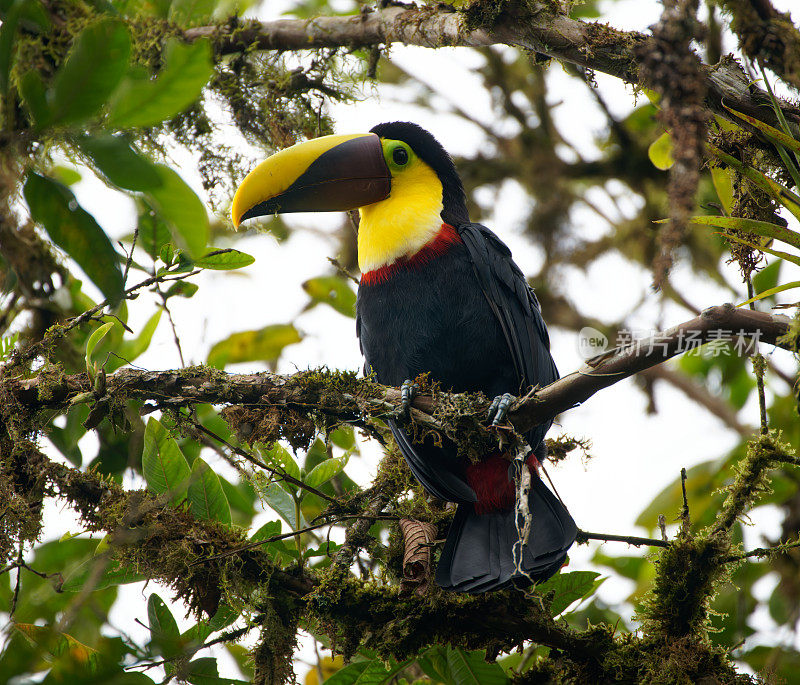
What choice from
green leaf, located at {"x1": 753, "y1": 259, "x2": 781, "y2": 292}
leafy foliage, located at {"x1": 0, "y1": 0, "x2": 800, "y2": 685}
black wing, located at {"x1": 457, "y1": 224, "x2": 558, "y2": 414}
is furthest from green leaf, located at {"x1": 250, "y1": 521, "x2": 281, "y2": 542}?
green leaf, located at {"x1": 753, "y1": 259, "x2": 781, "y2": 292}

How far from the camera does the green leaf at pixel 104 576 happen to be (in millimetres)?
2221

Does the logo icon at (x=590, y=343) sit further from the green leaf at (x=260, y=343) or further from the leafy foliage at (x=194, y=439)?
the green leaf at (x=260, y=343)

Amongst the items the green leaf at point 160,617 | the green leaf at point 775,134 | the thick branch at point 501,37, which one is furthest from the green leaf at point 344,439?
the green leaf at point 775,134

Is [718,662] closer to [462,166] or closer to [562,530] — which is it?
[562,530]

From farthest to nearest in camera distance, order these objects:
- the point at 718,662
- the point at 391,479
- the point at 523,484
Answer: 1. the point at 391,479
2. the point at 718,662
3. the point at 523,484

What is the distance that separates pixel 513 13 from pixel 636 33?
0.43 meters

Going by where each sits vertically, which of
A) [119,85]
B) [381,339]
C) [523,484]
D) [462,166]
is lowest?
[523,484]

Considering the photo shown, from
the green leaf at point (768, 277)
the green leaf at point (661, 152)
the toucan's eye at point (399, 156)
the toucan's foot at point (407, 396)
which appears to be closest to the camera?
the toucan's foot at point (407, 396)

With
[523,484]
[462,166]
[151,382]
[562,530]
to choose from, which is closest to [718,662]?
[562,530]

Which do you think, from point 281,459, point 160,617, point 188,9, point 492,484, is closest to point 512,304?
point 492,484

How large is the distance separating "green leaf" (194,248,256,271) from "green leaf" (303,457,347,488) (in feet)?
2.44

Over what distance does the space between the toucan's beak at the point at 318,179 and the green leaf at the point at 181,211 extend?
1972mm

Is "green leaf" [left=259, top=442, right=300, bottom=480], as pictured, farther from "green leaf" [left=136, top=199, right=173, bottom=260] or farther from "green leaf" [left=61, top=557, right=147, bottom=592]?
"green leaf" [left=136, top=199, right=173, bottom=260]

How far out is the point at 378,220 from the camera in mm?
3383
